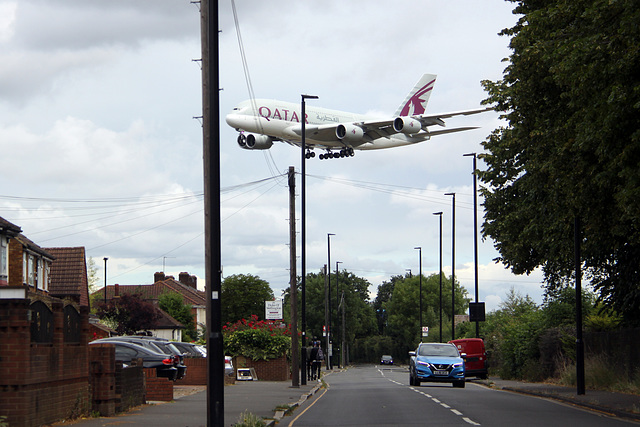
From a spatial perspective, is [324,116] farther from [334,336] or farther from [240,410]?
[334,336]

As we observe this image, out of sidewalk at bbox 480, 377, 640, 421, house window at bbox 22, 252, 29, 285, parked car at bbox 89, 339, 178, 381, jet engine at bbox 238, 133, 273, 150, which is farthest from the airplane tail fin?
parked car at bbox 89, 339, 178, 381

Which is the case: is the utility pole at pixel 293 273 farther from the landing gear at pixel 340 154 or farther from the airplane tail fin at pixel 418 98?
the airplane tail fin at pixel 418 98

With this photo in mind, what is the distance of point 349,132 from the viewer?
4669 cm

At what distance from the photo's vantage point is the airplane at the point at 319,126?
4603 cm

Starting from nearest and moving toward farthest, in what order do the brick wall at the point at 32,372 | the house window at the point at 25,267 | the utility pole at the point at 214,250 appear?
1. the utility pole at the point at 214,250
2. the brick wall at the point at 32,372
3. the house window at the point at 25,267

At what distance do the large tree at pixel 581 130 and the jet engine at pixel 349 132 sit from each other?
62.6 feet

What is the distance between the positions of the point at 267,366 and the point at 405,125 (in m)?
15.7

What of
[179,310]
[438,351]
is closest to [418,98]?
[438,351]

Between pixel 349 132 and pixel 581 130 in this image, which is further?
pixel 349 132

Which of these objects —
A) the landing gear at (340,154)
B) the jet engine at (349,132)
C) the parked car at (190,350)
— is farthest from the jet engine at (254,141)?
the parked car at (190,350)

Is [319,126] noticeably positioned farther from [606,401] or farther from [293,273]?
[606,401]

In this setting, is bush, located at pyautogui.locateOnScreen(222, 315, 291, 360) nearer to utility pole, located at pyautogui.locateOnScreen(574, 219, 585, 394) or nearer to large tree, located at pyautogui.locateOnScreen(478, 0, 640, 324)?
large tree, located at pyautogui.locateOnScreen(478, 0, 640, 324)

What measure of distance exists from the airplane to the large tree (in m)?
19.4

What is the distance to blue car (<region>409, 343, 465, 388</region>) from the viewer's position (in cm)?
2862
